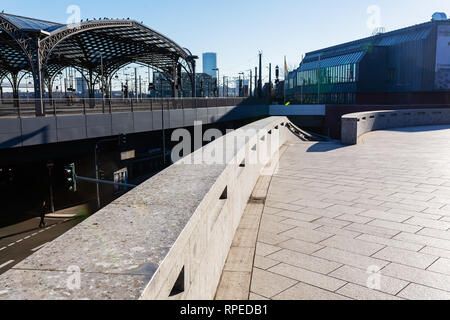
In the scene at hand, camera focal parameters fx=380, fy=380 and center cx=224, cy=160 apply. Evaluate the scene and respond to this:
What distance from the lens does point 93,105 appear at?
23203 mm

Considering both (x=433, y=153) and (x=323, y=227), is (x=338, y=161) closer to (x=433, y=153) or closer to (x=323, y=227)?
(x=433, y=153)

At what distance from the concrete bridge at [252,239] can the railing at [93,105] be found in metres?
13.1

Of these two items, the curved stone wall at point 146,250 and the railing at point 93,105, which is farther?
the railing at point 93,105

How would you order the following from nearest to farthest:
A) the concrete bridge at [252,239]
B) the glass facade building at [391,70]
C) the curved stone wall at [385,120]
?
the concrete bridge at [252,239] → the curved stone wall at [385,120] → the glass facade building at [391,70]

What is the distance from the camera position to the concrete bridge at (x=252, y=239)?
231 centimetres

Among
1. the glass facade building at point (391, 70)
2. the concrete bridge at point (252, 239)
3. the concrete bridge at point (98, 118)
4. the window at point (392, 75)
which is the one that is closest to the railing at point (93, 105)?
the concrete bridge at point (98, 118)

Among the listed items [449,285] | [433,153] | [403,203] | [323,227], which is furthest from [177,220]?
[433,153]

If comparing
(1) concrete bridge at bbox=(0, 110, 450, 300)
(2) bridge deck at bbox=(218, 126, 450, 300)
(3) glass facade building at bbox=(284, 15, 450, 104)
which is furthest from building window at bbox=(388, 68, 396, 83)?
(1) concrete bridge at bbox=(0, 110, 450, 300)

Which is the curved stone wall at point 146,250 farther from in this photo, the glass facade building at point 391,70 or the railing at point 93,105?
the glass facade building at point 391,70

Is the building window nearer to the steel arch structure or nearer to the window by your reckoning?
the window

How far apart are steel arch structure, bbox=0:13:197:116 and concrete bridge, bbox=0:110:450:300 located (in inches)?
948

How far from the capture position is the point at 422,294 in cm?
407

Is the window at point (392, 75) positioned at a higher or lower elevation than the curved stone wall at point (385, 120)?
higher

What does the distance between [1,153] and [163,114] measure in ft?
39.3
